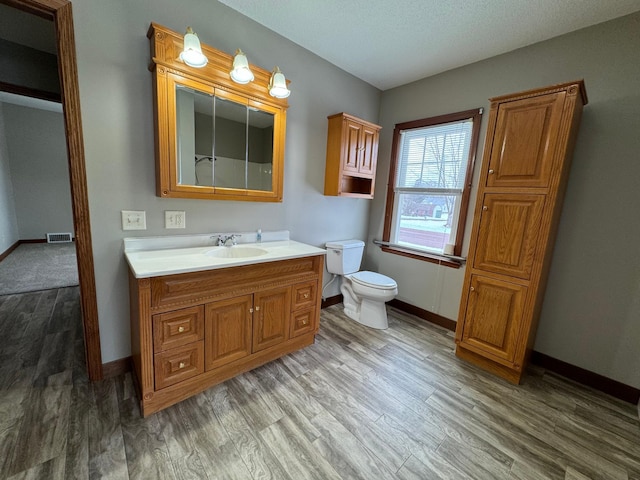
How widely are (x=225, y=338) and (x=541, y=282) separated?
84.8 inches

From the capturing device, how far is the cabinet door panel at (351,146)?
94.6 inches

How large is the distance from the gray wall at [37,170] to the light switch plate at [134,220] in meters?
4.43

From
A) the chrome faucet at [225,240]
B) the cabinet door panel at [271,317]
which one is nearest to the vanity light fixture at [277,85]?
the chrome faucet at [225,240]

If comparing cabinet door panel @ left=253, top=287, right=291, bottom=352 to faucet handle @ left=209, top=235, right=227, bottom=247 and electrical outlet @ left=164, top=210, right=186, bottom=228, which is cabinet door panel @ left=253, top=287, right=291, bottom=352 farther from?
electrical outlet @ left=164, top=210, right=186, bottom=228

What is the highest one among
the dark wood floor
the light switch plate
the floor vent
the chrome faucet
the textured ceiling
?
the textured ceiling

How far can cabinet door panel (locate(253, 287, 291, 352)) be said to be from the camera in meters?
1.74

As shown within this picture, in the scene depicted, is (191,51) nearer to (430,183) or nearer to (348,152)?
(348,152)

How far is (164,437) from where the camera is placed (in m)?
1.28

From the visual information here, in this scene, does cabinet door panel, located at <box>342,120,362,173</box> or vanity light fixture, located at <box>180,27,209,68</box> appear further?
cabinet door panel, located at <box>342,120,362,173</box>

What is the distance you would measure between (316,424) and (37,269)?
431 cm

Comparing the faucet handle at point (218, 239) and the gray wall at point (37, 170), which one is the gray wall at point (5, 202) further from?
the faucet handle at point (218, 239)

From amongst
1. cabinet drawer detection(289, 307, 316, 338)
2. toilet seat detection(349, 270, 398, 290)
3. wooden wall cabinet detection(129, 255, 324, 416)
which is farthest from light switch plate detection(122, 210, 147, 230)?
toilet seat detection(349, 270, 398, 290)

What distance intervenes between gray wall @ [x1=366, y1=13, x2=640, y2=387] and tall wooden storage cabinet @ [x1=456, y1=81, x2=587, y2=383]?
18 cm

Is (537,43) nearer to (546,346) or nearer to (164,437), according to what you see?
(546,346)
